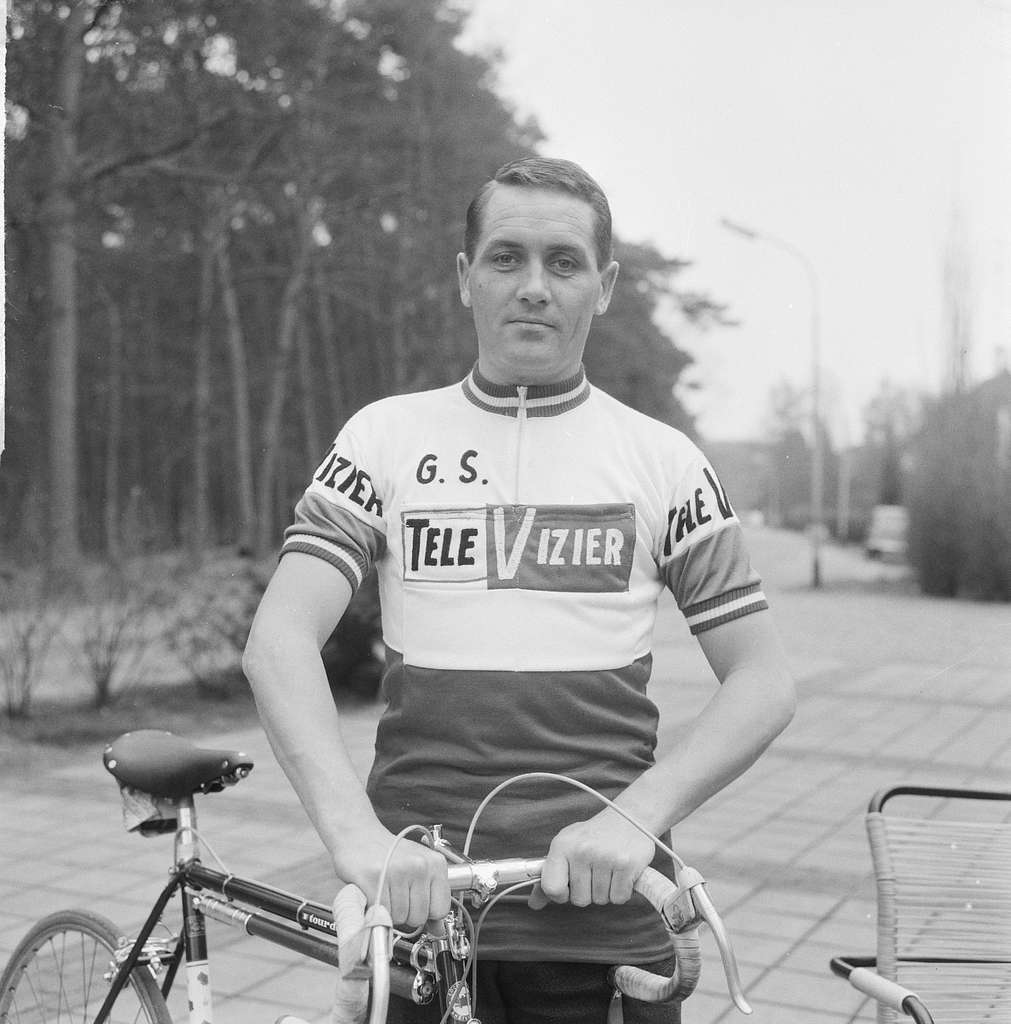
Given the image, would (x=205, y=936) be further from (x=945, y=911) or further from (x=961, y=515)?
(x=961, y=515)

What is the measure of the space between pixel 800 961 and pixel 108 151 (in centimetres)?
616

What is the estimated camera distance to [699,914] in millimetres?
1178

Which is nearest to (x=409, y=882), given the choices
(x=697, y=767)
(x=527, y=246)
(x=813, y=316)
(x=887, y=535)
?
(x=697, y=767)

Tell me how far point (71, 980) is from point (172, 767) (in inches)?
24.7

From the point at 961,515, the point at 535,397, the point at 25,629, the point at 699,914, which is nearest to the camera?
the point at 699,914

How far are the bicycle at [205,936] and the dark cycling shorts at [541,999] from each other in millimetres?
36

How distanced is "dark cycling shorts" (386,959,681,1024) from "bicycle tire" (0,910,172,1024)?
81 centimetres

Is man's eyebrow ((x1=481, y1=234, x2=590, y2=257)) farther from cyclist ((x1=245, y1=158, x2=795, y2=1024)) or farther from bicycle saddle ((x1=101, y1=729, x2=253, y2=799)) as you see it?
bicycle saddle ((x1=101, y1=729, x2=253, y2=799))

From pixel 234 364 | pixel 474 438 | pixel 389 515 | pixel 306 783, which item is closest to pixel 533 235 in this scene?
pixel 474 438

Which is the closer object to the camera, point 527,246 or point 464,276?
point 527,246

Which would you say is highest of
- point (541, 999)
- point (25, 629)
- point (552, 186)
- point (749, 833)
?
point (552, 186)

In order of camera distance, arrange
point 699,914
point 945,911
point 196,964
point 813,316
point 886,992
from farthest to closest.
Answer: point 813,316, point 945,911, point 196,964, point 886,992, point 699,914

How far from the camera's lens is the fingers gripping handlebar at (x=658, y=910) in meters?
1.09

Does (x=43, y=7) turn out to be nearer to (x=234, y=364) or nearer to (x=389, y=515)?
(x=389, y=515)
